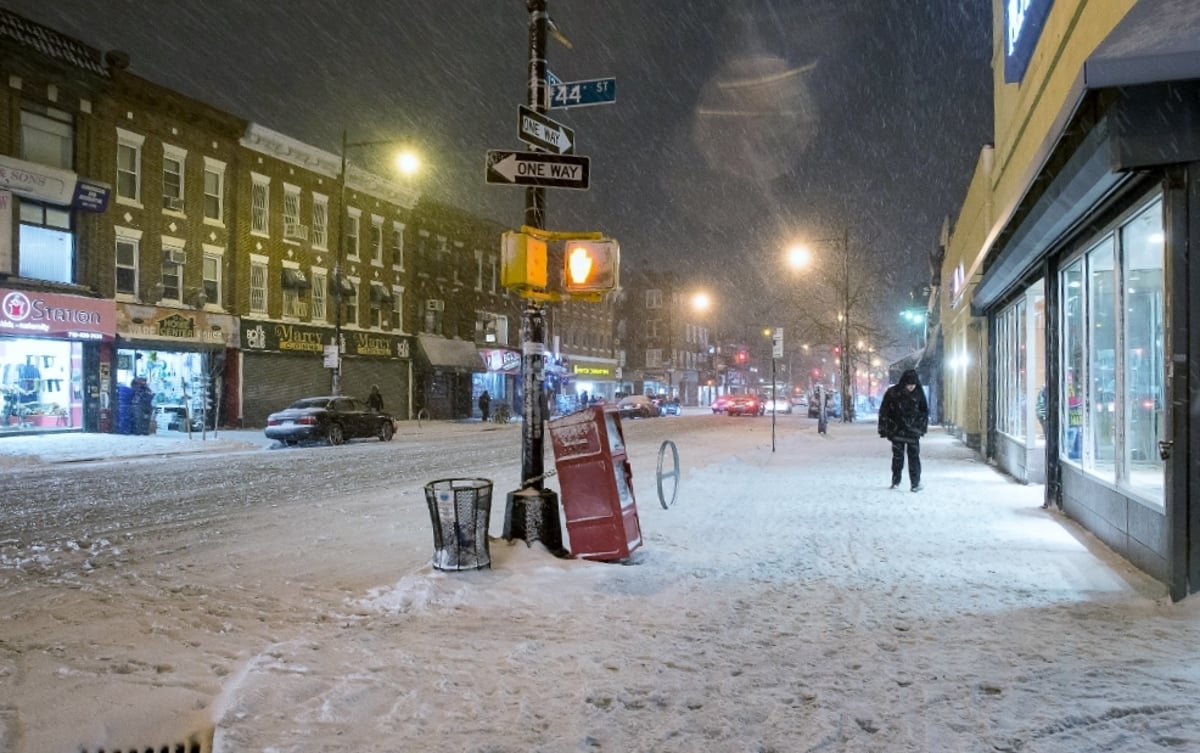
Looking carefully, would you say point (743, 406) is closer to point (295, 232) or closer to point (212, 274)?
point (295, 232)

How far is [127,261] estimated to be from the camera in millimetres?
26594

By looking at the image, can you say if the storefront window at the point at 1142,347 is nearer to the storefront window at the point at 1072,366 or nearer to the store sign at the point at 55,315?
the storefront window at the point at 1072,366

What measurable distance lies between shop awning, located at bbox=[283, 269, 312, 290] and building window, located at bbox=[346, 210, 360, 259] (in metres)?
3.43

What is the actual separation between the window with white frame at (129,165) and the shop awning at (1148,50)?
27.9 meters

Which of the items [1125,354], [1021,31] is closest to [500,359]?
[1021,31]

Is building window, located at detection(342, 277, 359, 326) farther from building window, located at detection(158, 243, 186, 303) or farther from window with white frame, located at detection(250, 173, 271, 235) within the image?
building window, located at detection(158, 243, 186, 303)

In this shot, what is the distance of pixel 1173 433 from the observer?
600 centimetres

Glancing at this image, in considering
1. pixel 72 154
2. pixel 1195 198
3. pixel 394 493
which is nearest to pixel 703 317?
pixel 72 154

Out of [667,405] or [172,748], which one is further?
[667,405]

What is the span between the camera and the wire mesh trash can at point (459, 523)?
6.95 metres

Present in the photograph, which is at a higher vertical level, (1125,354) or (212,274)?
(212,274)

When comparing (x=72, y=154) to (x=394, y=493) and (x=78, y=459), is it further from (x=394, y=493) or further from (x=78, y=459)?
(x=394, y=493)

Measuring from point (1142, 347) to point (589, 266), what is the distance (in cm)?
515

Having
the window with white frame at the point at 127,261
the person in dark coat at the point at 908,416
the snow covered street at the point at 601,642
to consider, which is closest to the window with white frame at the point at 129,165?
the window with white frame at the point at 127,261
